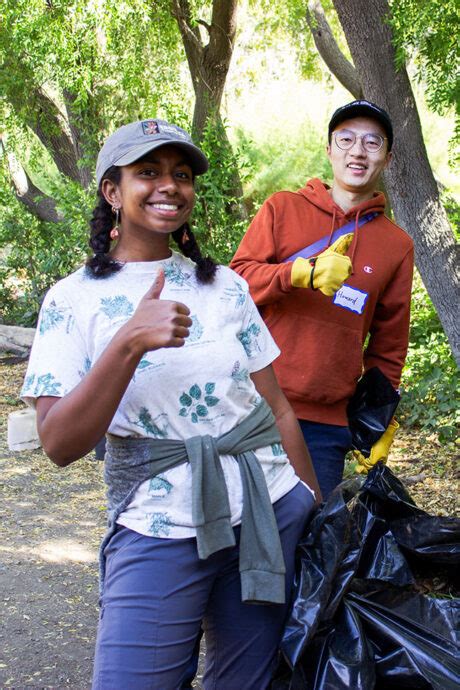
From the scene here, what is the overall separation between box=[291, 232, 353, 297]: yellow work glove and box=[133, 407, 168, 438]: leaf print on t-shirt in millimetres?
935

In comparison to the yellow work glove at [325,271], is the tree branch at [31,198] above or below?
below

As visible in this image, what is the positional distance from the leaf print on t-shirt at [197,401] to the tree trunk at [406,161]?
3.57 m

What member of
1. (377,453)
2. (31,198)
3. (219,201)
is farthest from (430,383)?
(31,198)

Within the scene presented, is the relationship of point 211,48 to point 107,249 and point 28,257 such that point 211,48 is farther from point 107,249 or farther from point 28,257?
point 107,249

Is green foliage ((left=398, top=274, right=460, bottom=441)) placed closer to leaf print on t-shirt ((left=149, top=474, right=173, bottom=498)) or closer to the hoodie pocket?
the hoodie pocket

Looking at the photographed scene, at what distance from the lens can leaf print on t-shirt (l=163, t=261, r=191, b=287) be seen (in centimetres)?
227

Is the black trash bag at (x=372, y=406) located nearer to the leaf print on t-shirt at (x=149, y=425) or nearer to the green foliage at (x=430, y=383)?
the leaf print on t-shirt at (x=149, y=425)

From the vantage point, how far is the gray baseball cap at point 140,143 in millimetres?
2188

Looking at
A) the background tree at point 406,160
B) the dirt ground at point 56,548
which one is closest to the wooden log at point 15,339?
the dirt ground at point 56,548

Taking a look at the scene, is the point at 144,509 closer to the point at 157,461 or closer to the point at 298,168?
the point at 157,461

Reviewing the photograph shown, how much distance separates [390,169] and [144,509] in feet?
12.4

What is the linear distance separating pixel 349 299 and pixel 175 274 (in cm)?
92

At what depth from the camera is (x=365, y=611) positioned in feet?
7.45

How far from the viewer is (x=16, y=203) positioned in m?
11.9
